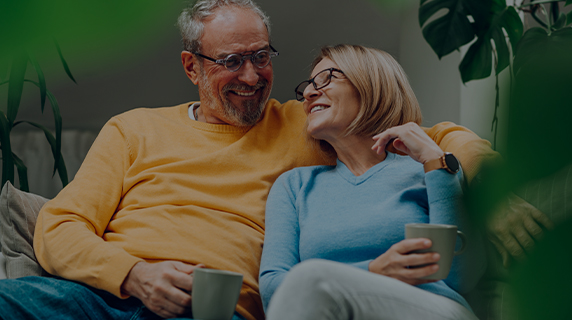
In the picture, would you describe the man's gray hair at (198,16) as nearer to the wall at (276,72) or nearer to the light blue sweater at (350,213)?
the light blue sweater at (350,213)

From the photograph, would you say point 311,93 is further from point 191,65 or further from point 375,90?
point 191,65

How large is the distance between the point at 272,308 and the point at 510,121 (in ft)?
2.13

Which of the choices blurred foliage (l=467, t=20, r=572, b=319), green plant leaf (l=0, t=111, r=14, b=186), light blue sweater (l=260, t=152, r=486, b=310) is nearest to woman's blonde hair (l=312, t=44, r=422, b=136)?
light blue sweater (l=260, t=152, r=486, b=310)

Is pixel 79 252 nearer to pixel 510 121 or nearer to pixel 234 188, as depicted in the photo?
pixel 234 188

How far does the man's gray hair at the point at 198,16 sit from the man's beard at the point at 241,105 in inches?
5.0

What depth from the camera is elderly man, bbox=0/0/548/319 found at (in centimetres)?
114

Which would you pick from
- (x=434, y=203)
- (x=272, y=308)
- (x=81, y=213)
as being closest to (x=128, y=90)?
(x=81, y=213)

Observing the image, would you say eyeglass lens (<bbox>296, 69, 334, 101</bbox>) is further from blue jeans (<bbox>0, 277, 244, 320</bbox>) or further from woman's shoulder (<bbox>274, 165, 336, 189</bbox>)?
blue jeans (<bbox>0, 277, 244, 320</bbox>)

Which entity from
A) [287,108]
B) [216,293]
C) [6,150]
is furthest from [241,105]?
[6,150]

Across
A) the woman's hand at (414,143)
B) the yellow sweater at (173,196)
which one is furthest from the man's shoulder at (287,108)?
the woman's hand at (414,143)

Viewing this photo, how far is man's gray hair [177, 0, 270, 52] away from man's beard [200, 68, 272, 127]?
127 millimetres

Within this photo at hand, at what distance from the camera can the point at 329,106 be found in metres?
1.37

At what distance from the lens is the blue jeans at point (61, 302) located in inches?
41.0

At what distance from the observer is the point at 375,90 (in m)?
1.36
